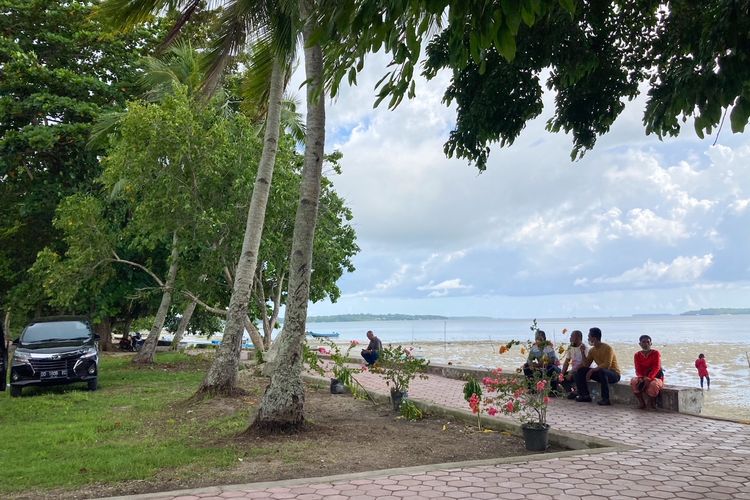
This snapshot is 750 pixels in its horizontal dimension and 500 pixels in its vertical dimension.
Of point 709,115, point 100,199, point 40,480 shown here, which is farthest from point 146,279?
point 709,115

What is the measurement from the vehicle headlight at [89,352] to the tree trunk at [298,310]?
7.26 m

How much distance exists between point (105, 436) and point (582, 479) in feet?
20.7

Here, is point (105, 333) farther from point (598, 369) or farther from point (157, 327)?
point (598, 369)

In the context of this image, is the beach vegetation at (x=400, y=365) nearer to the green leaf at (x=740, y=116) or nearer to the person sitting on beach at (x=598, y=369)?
the person sitting on beach at (x=598, y=369)

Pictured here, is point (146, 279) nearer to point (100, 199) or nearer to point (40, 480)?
point (100, 199)

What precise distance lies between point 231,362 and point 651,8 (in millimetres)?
9057

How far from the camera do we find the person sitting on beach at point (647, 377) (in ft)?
29.9

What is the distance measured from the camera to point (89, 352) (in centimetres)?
1330

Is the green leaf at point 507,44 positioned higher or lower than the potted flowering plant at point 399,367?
higher

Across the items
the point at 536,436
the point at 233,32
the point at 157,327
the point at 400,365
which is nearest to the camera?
the point at 536,436

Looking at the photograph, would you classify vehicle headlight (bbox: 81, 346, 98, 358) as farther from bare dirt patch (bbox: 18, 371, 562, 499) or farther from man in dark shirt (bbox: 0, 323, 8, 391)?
bare dirt patch (bbox: 18, 371, 562, 499)

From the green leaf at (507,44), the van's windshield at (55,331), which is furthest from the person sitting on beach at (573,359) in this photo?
the van's windshield at (55,331)

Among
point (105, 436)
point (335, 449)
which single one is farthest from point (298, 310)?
point (105, 436)

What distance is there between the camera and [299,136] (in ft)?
70.3
